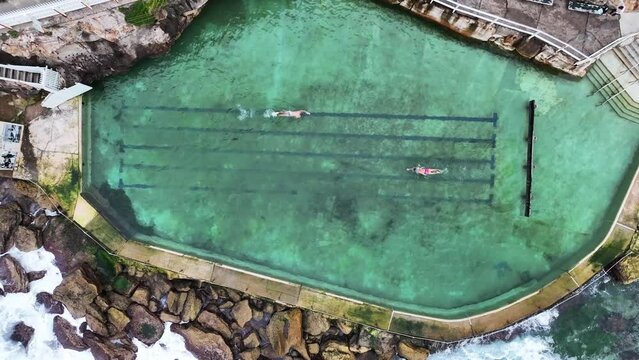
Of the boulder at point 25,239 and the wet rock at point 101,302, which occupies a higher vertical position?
the boulder at point 25,239

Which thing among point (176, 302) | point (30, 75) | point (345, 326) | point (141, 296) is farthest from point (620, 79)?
point (30, 75)

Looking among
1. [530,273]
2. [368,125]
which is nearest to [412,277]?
[530,273]

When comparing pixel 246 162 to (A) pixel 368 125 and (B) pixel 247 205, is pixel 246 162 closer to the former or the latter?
(B) pixel 247 205

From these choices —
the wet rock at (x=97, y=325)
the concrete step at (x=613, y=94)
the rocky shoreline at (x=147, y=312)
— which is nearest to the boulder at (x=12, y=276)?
the rocky shoreline at (x=147, y=312)

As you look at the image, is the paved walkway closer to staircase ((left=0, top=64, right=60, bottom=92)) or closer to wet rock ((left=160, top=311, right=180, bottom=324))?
staircase ((left=0, top=64, right=60, bottom=92))

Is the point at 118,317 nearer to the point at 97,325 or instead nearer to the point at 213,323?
the point at 97,325

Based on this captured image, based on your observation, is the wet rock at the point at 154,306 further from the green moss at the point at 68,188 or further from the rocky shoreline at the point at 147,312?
the green moss at the point at 68,188
